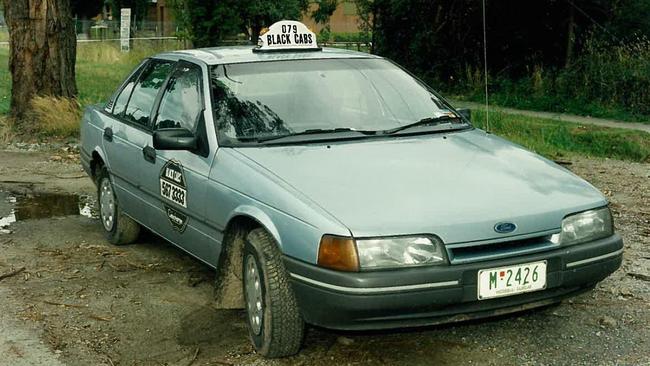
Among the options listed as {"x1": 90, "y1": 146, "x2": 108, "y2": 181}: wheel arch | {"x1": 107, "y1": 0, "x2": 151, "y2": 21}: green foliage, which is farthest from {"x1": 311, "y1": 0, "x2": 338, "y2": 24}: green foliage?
{"x1": 107, "y1": 0, "x2": 151, "y2": 21}: green foliage

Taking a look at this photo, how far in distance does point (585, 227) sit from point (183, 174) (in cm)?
221

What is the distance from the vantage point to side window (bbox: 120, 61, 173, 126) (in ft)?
20.5

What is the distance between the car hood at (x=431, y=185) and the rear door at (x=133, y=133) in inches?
55.4

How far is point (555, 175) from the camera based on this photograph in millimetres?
4828

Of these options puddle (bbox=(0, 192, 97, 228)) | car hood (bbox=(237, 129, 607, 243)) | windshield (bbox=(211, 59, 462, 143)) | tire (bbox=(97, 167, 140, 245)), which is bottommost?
puddle (bbox=(0, 192, 97, 228))

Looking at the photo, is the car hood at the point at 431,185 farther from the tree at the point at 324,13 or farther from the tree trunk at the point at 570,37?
the tree at the point at 324,13

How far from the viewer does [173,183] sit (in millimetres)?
5484

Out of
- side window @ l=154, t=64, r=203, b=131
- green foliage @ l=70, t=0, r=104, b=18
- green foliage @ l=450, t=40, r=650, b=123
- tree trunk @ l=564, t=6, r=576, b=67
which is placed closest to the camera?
side window @ l=154, t=64, r=203, b=131

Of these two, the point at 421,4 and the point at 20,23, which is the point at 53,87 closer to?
the point at 20,23

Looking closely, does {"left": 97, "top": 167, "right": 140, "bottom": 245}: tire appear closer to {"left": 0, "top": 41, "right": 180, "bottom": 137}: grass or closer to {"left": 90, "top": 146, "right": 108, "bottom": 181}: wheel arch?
{"left": 90, "top": 146, "right": 108, "bottom": 181}: wheel arch

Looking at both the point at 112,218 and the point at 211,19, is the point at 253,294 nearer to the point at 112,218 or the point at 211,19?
the point at 112,218

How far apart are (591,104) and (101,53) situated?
22.5 meters

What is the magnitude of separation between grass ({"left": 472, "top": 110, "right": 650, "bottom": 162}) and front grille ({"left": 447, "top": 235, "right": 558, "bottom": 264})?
23.1 ft

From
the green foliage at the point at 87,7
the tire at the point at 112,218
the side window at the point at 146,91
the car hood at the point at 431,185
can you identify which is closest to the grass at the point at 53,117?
the tire at the point at 112,218
